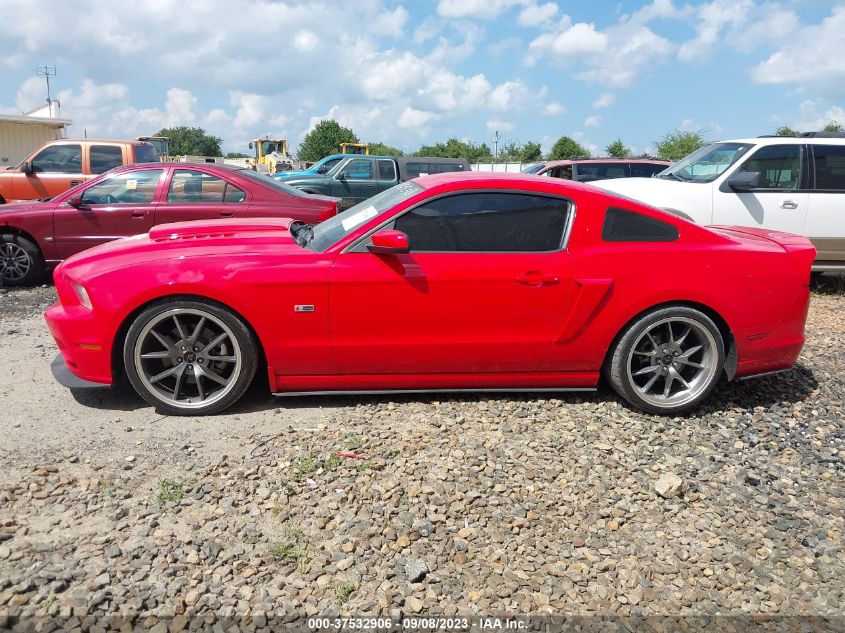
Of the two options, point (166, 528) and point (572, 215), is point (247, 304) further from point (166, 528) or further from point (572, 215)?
point (572, 215)

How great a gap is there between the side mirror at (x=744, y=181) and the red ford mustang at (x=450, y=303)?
3.67 meters

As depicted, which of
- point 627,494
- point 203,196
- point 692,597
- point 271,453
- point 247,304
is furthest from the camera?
point 203,196

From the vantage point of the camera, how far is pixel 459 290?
3838 mm

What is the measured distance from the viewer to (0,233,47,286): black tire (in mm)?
7293

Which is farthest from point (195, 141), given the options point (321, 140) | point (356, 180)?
point (356, 180)

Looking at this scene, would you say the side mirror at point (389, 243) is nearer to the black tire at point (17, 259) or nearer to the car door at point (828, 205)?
the black tire at point (17, 259)

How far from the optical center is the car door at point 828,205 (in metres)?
7.53

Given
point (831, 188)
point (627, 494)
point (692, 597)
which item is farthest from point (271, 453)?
point (831, 188)

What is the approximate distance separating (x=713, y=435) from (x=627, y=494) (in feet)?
3.34

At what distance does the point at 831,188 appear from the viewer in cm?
757

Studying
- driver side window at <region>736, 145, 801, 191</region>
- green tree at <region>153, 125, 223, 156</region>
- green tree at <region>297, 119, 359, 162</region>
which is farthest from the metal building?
green tree at <region>153, 125, 223, 156</region>

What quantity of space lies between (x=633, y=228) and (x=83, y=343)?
342cm

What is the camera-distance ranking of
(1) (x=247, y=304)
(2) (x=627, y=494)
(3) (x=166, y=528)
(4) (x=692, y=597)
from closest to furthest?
(4) (x=692, y=597) → (3) (x=166, y=528) → (2) (x=627, y=494) → (1) (x=247, y=304)

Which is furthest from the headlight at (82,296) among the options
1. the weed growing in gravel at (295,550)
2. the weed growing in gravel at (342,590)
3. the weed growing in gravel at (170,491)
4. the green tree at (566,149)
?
the green tree at (566,149)
